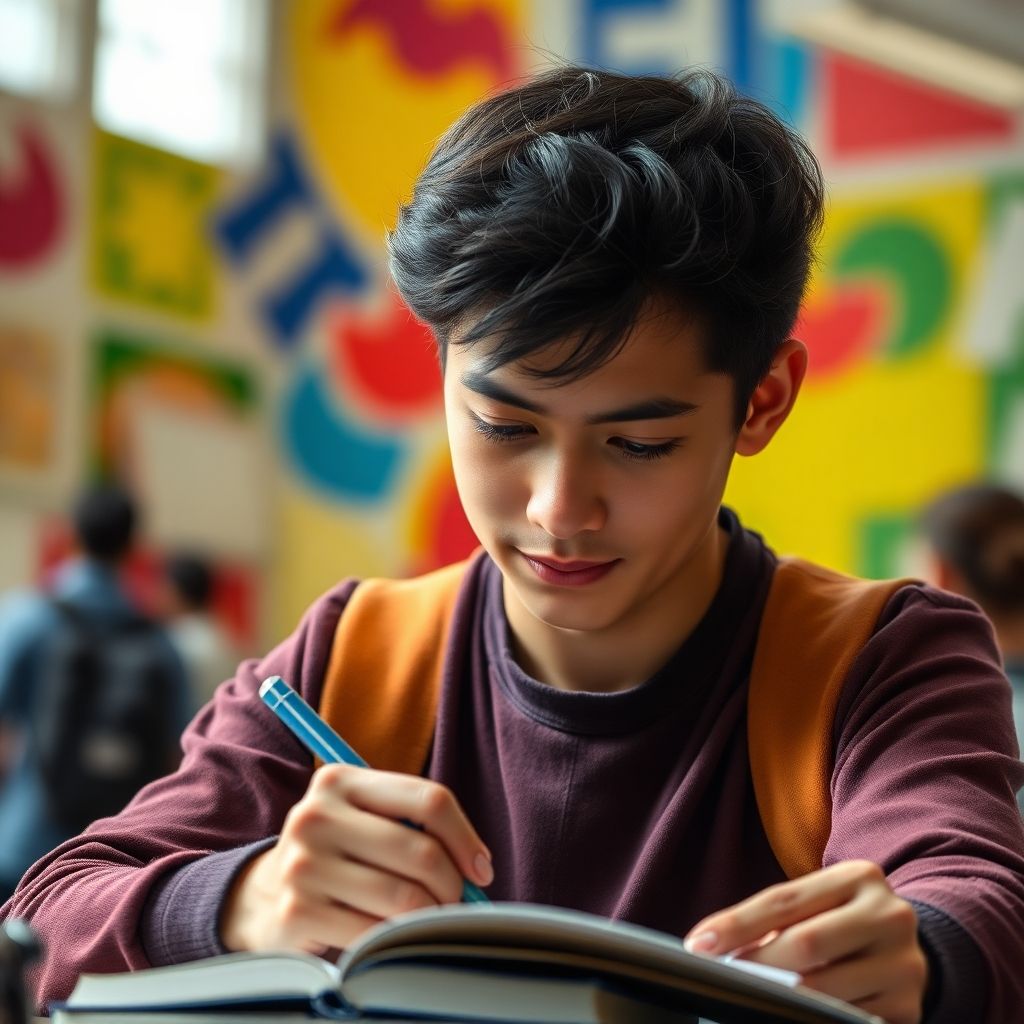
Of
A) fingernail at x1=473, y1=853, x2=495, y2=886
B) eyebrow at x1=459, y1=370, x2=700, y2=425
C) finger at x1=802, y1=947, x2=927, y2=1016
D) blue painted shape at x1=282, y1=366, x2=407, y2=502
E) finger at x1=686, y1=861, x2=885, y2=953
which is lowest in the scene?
blue painted shape at x1=282, y1=366, x2=407, y2=502

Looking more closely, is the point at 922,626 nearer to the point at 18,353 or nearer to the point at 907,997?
the point at 907,997

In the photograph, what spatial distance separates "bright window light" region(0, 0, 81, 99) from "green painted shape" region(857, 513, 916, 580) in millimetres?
3454

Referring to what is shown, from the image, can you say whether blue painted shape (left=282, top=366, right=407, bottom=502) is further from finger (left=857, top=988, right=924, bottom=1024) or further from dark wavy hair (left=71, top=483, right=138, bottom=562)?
finger (left=857, top=988, right=924, bottom=1024)

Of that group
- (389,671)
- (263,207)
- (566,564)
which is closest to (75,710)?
(389,671)

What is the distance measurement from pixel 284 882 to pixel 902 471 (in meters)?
4.63

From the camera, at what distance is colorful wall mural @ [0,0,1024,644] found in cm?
529

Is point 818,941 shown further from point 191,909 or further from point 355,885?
point 191,909

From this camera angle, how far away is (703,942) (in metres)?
0.79

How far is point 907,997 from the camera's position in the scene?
827 mm

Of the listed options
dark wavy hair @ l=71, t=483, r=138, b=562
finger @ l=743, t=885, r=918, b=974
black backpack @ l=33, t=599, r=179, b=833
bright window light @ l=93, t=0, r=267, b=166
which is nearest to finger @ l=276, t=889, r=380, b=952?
finger @ l=743, t=885, r=918, b=974

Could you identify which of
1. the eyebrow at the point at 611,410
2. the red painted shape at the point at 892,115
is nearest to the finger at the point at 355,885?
the eyebrow at the point at 611,410

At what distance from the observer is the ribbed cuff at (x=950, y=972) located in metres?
0.86

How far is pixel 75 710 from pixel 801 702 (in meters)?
2.64

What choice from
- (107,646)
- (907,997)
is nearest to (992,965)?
(907,997)
